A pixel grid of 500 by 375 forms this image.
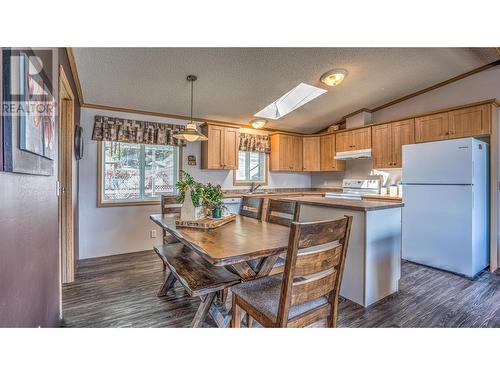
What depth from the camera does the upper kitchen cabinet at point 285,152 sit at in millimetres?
4961

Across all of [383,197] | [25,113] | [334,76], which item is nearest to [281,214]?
[25,113]

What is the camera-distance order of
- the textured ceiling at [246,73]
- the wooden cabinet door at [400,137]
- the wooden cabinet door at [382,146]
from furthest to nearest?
the wooden cabinet door at [382,146] < the wooden cabinet door at [400,137] < the textured ceiling at [246,73]

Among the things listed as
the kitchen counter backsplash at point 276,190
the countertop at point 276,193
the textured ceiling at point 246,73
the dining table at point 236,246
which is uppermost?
the textured ceiling at point 246,73

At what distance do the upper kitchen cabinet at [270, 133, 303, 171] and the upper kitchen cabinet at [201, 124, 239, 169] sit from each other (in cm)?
96

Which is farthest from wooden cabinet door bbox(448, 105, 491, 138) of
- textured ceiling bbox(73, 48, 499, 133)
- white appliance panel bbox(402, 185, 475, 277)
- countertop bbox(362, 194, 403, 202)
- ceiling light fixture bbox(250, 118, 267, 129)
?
ceiling light fixture bbox(250, 118, 267, 129)

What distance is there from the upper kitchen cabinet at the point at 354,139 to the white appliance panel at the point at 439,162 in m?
0.93

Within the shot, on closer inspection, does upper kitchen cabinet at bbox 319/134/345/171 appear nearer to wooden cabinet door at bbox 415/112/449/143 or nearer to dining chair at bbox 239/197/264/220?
wooden cabinet door at bbox 415/112/449/143

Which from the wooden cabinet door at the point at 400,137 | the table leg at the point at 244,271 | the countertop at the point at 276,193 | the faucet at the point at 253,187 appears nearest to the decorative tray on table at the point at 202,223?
the table leg at the point at 244,271

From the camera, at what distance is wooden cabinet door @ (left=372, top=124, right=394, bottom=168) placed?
3971 mm

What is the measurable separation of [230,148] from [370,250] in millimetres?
2936

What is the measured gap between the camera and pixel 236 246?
137 centimetres

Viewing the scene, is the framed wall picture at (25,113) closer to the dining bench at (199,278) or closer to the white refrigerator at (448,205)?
the dining bench at (199,278)
